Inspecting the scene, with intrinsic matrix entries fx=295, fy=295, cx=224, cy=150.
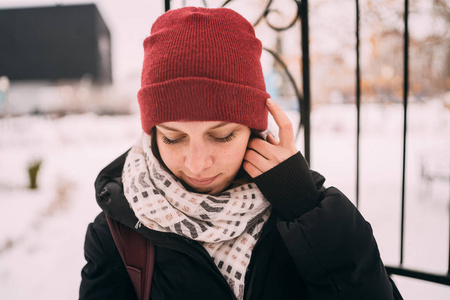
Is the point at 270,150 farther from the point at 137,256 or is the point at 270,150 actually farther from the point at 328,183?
the point at 328,183

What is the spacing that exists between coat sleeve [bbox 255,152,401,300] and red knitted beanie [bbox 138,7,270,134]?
31 centimetres

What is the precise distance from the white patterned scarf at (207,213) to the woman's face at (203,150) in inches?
2.2

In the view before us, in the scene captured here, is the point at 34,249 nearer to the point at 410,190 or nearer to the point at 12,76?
the point at 410,190

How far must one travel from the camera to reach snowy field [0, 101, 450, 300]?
2309 millimetres

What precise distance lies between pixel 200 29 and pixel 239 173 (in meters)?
0.52

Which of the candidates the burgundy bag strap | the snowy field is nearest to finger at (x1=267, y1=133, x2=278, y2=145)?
the burgundy bag strap

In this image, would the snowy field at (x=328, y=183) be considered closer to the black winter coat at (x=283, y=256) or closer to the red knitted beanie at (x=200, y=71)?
the black winter coat at (x=283, y=256)

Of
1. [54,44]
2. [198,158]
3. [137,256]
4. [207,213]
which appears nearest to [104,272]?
[137,256]

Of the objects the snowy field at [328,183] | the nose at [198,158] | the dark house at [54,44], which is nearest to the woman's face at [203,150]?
the nose at [198,158]

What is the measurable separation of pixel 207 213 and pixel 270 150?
11.7 inches

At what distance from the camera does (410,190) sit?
4305 mm

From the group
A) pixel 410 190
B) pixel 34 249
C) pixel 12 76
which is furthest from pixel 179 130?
pixel 12 76

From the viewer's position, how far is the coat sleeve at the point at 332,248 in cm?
87

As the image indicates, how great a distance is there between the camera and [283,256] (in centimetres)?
99
